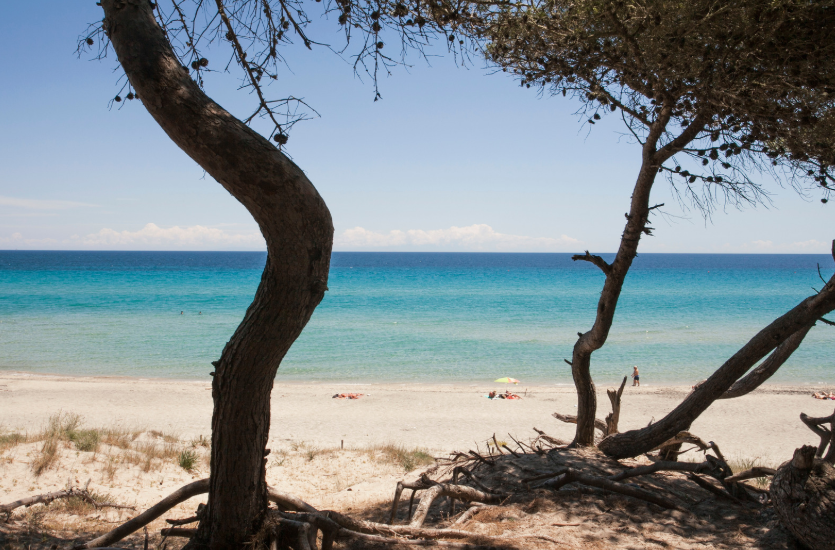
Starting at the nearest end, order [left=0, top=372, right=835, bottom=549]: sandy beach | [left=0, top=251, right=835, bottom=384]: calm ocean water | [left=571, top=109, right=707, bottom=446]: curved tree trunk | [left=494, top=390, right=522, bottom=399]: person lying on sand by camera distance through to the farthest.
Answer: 1. [left=0, top=372, right=835, bottom=549]: sandy beach
2. [left=571, top=109, right=707, bottom=446]: curved tree trunk
3. [left=494, top=390, right=522, bottom=399]: person lying on sand
4. [left=0, top=251, right=835, bottom=384]: calm ocean water

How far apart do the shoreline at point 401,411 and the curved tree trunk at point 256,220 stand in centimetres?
785

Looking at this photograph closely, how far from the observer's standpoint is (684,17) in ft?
12.9

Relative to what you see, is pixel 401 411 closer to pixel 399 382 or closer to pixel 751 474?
pixel 399 382

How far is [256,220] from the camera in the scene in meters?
2.66

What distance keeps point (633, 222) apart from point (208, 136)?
404 centimetres

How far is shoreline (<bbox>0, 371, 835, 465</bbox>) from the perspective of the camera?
12.0 meters

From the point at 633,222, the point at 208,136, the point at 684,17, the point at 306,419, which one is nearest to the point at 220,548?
the point at 208,136

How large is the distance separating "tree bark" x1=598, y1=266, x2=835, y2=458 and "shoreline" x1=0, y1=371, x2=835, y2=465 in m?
5.62

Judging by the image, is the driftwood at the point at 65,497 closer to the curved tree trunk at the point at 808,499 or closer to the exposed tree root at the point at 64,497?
the exposed tree root at the point at 64,497

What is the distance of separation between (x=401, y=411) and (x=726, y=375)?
11132mm

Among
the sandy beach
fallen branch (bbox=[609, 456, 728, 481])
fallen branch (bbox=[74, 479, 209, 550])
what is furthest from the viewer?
fallen branch (bbox=[609, 456, 728, 481])

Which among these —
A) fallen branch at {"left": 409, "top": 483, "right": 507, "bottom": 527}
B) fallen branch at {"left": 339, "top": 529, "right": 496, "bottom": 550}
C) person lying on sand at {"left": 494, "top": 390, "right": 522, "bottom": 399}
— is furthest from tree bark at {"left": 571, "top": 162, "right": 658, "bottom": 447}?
person lying on sand at {"left": 494, "top": 390, "right": 522, "bottom": 399}

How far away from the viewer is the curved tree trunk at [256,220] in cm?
254

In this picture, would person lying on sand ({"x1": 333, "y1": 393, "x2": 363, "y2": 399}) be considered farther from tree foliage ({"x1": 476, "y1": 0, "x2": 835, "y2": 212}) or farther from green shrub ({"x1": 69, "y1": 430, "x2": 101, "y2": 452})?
Result: tree foliage ({"x1": 476, "y1": 0, "x2": 835, "y2": 212})
